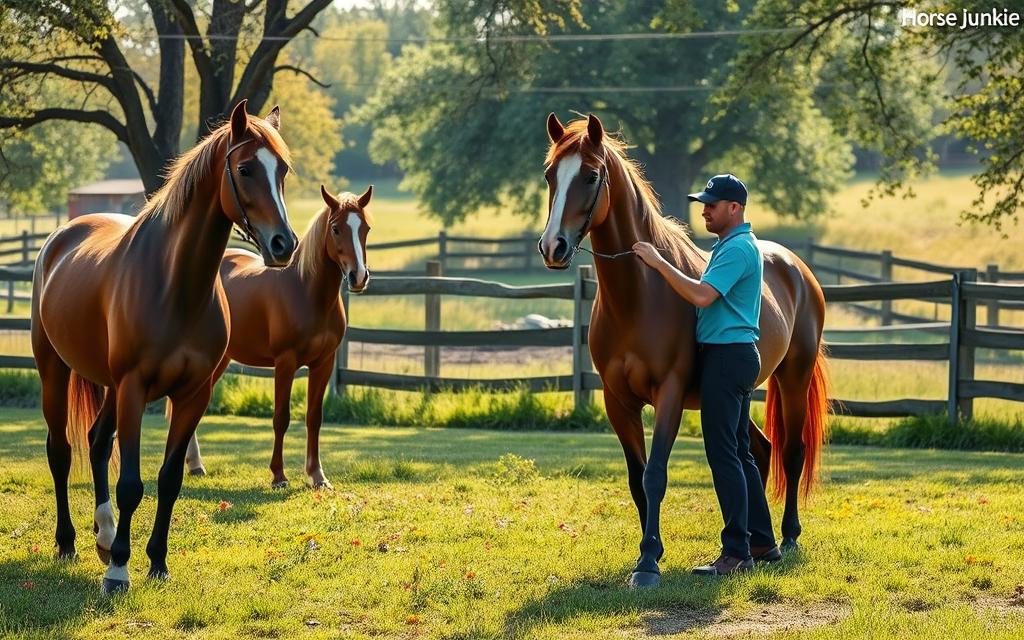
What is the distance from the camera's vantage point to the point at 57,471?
6898mm

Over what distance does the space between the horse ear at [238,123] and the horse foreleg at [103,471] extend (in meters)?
1.59

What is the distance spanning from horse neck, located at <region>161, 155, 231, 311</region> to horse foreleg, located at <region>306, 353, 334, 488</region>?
3.26 metres

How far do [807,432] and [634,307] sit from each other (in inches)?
72.4

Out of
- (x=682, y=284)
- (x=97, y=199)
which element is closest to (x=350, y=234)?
(x=682, y=284)

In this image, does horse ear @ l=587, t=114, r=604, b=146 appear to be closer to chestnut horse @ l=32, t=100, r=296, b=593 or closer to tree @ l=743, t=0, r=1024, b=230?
chestnut horse @ l=32, t=100, r=296, b=593

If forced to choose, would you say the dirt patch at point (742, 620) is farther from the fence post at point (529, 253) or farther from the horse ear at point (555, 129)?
the fence post at point (529, 253)

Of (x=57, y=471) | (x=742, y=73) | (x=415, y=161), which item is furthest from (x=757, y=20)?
(x=415, y=161)

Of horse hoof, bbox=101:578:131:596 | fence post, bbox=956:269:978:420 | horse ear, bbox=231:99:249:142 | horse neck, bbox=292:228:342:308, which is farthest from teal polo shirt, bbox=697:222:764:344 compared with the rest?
fence post, bbox=956:269:978:420

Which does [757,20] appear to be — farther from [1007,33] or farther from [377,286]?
[377,286]

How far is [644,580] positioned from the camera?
5.70 m

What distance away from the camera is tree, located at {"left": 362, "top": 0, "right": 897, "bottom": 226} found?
121 ft

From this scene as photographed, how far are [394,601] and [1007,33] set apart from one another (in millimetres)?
11551

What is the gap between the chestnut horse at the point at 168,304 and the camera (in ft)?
18.3

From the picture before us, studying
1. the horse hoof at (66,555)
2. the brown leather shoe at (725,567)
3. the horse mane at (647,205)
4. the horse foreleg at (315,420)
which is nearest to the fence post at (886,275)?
the horse foreleg at (315,420)
